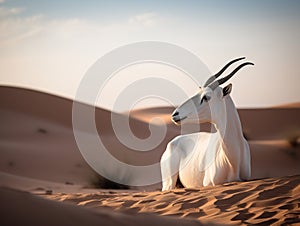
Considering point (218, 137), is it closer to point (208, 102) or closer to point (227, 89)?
point (208, 102)

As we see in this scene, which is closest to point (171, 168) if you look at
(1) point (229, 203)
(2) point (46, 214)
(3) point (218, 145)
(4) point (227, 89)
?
(3) point (218, 145)

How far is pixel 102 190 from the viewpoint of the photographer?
1151 centimetres

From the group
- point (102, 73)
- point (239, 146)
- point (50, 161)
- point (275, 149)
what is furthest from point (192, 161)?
point (275, 149)

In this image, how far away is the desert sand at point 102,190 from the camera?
3.32m

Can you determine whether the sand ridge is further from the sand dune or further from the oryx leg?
the sand dune

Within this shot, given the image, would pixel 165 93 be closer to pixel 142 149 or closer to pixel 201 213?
pixel 201 213

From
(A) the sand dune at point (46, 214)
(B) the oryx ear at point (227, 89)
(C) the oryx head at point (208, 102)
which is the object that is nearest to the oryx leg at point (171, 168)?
(C) the oryx head at point (208, 102)

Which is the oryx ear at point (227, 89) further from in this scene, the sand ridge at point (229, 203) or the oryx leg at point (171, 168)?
the oryx leg at point (171, 168)

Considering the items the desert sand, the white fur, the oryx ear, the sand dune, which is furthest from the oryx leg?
the sand dune

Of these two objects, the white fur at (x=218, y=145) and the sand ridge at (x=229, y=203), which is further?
the white fur at (x=218, y=145)

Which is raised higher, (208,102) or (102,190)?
(208,102)

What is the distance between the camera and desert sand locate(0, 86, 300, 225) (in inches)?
131

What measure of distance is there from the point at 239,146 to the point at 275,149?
45.1 ft

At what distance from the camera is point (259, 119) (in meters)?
43.6
